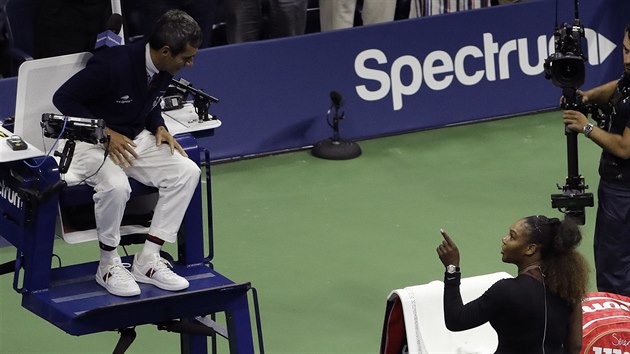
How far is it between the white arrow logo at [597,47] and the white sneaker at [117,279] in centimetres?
821

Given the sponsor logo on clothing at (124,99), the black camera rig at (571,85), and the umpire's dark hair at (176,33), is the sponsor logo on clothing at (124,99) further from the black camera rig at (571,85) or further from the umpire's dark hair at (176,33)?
the black camera rig at (571,85)

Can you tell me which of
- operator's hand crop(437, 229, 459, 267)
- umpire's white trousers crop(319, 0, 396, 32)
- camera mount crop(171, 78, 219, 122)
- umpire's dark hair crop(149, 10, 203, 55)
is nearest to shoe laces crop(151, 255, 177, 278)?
camera mount crop(171, 78, 219, 122)

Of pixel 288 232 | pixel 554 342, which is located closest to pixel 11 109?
pixel 288 232

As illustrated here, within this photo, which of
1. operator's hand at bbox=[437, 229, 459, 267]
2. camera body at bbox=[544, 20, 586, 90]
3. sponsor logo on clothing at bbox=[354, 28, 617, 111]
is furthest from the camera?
sponsor logo on clothing at bbox=[354, 28, 617, 111]

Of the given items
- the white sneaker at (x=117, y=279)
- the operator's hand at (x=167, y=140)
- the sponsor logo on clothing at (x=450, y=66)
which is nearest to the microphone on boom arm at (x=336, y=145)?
the sponsor logo on clothing at (x=450, y=66)

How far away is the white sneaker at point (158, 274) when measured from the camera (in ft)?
24.9

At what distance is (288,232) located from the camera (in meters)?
11.6

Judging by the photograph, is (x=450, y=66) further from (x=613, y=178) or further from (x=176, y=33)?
(x=176, y=33)

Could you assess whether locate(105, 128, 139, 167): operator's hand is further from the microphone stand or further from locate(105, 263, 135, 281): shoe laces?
A: the microphone stand

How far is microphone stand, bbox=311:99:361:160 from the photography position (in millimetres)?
13250

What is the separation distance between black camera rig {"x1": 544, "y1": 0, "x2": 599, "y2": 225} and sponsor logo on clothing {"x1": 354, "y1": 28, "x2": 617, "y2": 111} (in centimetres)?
479

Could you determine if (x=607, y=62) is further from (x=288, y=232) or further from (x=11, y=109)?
(x=11, y=109)

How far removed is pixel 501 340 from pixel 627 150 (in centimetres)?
218

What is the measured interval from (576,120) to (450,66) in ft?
17.3
